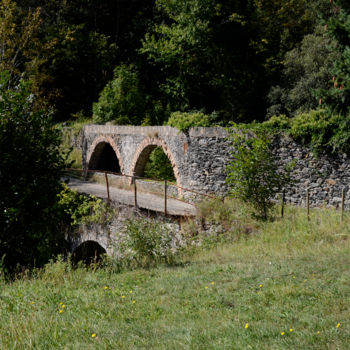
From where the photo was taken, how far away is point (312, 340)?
3926mm

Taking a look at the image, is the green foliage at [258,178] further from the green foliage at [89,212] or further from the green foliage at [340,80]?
the green foliage at [89,212]

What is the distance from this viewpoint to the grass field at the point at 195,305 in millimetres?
4133

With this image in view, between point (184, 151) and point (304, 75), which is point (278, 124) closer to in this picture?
point (184, 151)

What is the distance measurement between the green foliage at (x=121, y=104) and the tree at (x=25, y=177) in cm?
1384

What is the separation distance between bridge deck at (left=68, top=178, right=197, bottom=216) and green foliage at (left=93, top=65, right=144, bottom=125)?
6009 millimetres

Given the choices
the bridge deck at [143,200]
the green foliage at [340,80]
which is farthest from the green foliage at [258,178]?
the green foliage at [340,80]

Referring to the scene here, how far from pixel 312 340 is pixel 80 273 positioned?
4596 mm

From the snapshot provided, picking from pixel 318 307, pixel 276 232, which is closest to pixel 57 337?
pixel 318 307

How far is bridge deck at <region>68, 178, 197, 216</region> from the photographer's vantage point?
12331 millimetres

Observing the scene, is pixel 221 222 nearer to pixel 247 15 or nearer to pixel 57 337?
pixel 57 337

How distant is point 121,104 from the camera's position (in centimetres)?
2344

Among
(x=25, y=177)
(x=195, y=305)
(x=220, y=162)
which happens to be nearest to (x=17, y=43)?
(x=220, y=162)

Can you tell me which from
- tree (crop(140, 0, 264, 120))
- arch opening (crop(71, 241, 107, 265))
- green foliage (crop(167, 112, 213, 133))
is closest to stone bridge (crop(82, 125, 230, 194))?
green foliage (crop(167, 112, 213, 133))

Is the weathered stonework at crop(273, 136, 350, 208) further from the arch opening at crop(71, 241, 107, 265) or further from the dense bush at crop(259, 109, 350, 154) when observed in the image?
the arch opening at crop(71, 241, 107, 265)
